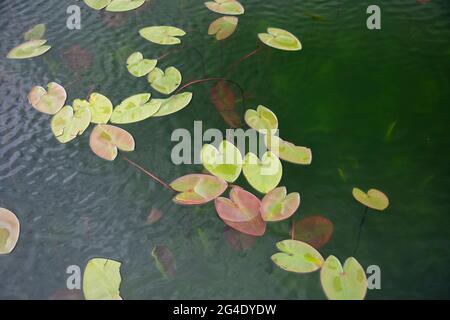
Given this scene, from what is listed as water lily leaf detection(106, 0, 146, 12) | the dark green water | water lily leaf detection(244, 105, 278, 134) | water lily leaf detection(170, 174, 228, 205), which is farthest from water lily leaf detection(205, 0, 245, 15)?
water lily leaf detection(170, 174, 228, 205)

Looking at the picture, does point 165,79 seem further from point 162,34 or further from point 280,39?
point 280,39

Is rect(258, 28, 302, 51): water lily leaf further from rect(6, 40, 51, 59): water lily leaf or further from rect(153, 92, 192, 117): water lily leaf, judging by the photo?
rect(6, 40, 51, 59): water lily leaf

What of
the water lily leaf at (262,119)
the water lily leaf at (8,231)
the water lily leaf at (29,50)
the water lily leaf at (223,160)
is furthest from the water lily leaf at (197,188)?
the water lily leaf at (29,50)

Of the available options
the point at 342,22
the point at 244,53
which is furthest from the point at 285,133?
the point at 342,22

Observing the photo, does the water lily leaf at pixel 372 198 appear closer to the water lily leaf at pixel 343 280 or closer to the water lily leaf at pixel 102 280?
the water lily leaf at pixel 343 280

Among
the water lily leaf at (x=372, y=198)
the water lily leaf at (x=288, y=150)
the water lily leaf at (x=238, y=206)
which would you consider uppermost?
the water lily leaf at (x=288, y=150)
